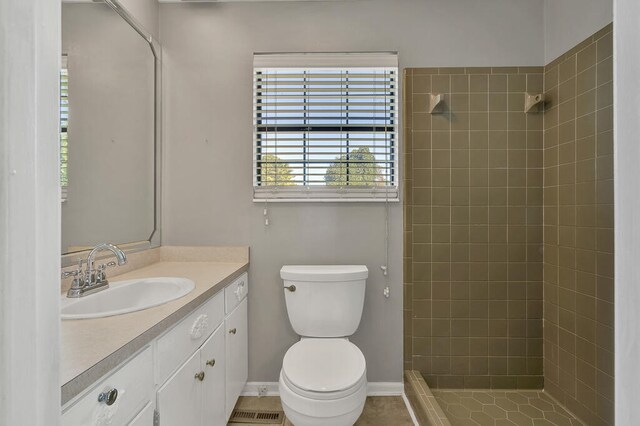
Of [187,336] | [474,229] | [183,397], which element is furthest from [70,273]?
[474,229]

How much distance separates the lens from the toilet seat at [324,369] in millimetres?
1354

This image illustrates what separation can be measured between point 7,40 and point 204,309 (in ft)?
4.03

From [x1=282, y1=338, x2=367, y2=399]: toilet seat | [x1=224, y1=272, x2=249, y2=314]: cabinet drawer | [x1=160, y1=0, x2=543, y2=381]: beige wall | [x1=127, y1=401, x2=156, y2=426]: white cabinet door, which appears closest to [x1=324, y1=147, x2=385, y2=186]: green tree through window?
[x1=160, y1=0, x2=543, y2=381]: beige wall

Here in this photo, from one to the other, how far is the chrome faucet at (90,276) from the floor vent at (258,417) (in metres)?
1.03

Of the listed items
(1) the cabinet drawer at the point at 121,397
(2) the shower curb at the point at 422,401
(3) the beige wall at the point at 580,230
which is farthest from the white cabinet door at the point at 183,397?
(3) the beige wall at the point at 580,230

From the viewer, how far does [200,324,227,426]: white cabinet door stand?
1.37 m

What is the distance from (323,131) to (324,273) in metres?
0.88

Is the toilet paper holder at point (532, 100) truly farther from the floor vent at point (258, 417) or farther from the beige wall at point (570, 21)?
the floor vent at point (258, 417)

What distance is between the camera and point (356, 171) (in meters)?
2.05

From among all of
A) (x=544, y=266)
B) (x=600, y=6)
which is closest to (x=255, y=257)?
(x=544, y=266)

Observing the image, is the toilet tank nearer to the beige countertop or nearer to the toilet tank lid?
the toilet tank lid

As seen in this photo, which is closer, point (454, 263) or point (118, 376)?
point (118, 376)

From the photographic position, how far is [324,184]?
2051 mm

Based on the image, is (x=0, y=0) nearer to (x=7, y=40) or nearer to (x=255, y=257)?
(x=7, y=40)
